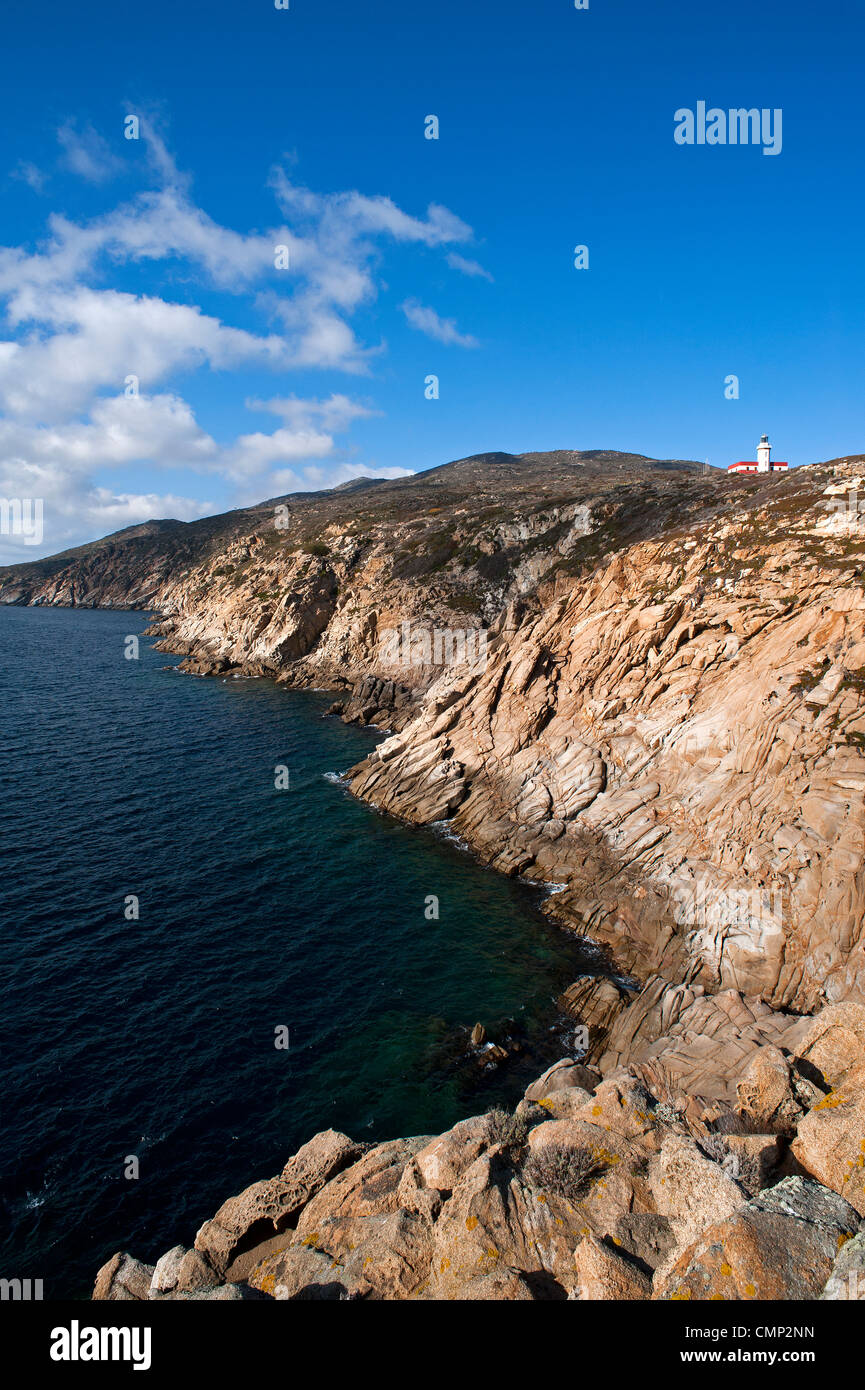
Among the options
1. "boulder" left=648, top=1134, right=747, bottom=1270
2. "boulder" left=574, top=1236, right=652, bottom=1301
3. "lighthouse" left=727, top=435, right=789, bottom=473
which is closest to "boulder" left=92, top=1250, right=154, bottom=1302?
"boulder" left=574, top=1236, right=652, bottom=1301

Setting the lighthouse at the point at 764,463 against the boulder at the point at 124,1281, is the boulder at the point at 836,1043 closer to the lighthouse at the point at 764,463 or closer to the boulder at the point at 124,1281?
the boulder at the point at 124,1281

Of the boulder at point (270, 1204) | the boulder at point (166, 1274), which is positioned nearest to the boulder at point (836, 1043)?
the boulder at point (270, 1204)

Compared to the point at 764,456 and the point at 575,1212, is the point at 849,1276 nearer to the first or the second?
the point at 575,1212

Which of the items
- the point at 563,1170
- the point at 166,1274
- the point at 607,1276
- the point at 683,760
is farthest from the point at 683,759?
the point at 166,1274

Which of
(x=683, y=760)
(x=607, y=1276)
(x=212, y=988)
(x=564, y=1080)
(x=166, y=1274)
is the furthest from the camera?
(x=683, y=760)
